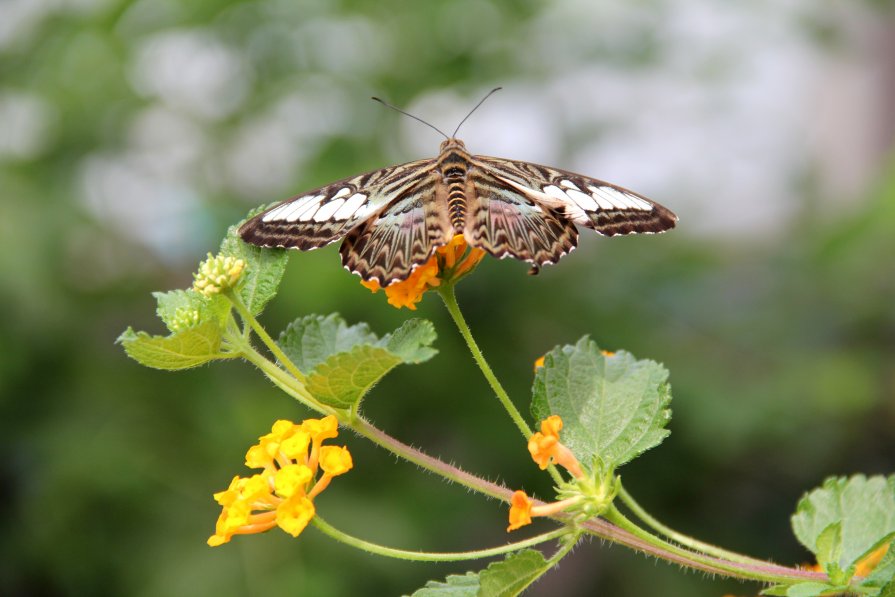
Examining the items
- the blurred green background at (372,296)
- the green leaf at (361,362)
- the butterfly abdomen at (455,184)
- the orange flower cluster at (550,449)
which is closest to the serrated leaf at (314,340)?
the green leaf at (361,362)

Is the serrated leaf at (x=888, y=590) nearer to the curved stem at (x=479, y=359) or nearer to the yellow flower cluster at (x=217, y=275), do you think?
the curved stem at (x=479, y=359)

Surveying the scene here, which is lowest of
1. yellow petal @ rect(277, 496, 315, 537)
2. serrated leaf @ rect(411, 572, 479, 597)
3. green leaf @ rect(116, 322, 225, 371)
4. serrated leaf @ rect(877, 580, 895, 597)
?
serrated leaf @ rect(411, 572, 479, 597)

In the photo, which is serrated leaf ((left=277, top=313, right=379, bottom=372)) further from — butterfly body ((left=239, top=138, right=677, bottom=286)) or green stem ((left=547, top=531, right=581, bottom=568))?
green stem ((left=547, top=531, right=581, bottom=568))

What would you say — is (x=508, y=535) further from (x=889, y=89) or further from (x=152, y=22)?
(x=889, y=89)

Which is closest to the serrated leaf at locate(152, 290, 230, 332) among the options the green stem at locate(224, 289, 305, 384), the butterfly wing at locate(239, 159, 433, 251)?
the green stem at locate(224, 289, 305, 384)

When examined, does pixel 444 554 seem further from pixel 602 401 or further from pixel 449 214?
pixel 449 214

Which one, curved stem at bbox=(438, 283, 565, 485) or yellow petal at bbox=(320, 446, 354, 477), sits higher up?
curved stem at bbox=(438, 283, 565, 485)
